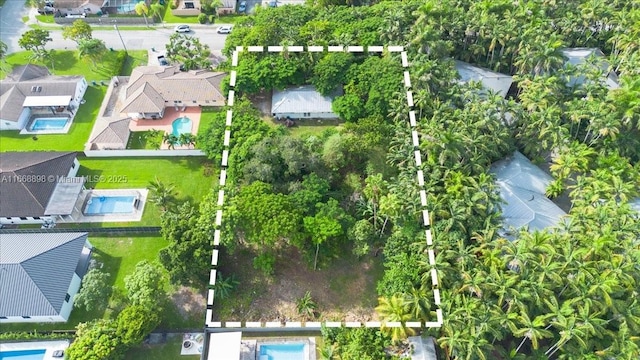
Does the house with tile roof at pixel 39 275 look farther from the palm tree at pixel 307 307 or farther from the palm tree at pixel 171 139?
the palm tree at pixel 307 307

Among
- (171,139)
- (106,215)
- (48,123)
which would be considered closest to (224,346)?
(106,215)

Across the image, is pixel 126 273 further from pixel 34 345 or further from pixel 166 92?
pixel 166 92

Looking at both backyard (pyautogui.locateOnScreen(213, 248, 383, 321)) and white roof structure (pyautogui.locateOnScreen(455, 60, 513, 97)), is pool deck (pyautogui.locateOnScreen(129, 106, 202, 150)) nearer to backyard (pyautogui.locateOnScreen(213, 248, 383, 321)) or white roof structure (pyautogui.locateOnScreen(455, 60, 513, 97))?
backyard (pyautogui.locateOnScreen(213, 248, 383, 321))

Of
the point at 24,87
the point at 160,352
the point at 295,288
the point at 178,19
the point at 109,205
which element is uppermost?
the point at 178,19

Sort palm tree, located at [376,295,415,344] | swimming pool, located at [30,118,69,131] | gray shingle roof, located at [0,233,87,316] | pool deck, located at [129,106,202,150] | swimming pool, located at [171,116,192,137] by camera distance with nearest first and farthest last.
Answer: palm tree, located at [376,295,415,344] → gray shingle roof, located at [0,233,87,316] → swimming pool, located at [171,116,192,137] → pool deck, located at [129,106,202,150] → swimming pool, located at [30,118,69,131]

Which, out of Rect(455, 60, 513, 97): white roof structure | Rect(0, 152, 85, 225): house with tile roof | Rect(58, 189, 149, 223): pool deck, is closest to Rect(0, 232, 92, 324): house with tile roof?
Rect(0, 152, 85, 225): house with tile roof

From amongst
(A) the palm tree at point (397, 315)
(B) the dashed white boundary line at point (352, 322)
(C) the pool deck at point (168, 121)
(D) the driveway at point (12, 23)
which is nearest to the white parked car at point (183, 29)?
(C) the pool deck at point (168, 121)

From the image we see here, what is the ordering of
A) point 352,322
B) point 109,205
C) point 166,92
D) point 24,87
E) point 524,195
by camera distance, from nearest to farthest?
point 352,322, point 524,195, point 109,205, point 166,92, point 24,87

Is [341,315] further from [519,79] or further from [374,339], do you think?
[519,79]
